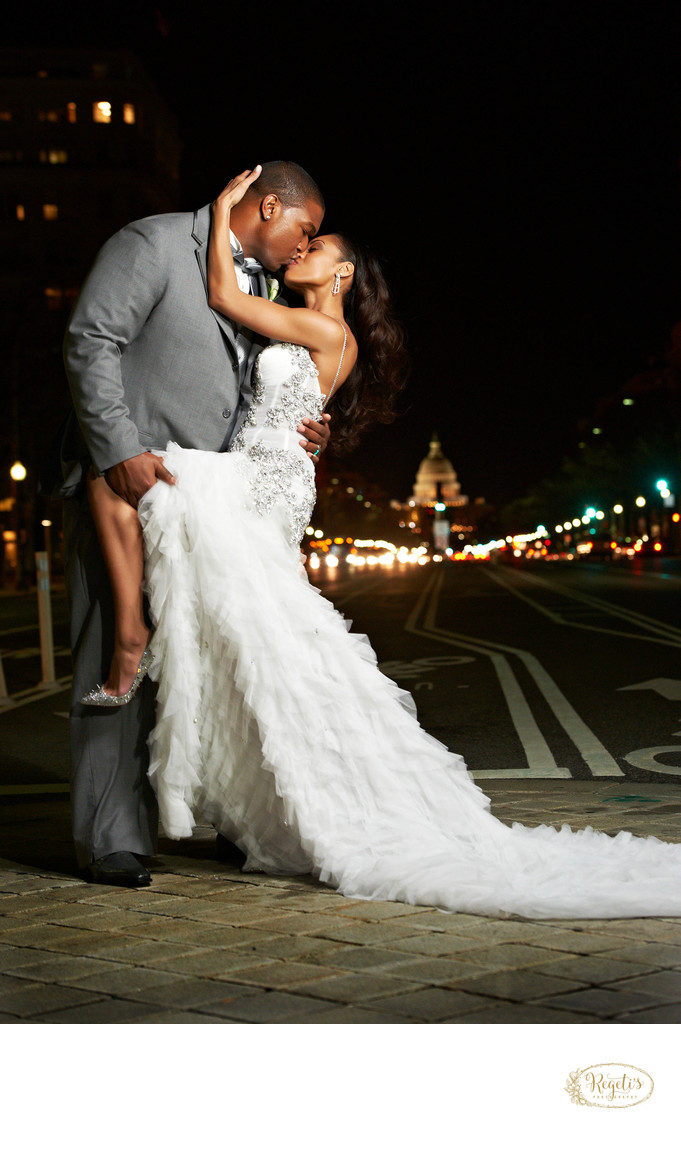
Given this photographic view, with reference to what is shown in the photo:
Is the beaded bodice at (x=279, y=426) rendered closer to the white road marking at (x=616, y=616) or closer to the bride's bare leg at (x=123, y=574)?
the bride's bare leg at (x=123, y=574)

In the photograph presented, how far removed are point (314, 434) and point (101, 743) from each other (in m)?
1.25

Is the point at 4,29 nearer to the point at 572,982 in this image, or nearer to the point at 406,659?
the point at 406,659

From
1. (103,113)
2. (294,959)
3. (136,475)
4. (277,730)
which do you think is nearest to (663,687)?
(277,730)

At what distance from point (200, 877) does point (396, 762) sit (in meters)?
0.75

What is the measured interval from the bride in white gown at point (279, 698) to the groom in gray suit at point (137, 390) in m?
0.10

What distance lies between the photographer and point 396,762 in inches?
174

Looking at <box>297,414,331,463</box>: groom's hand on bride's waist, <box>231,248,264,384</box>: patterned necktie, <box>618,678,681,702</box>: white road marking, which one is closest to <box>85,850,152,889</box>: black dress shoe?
<box>297,414,331,463</box>: groom's hand on bride's waist

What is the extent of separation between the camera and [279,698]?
14.2 ft

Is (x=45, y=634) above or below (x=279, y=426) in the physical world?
below

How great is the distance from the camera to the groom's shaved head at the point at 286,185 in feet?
14.5

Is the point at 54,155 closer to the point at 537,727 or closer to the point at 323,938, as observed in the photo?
the point at 537,727

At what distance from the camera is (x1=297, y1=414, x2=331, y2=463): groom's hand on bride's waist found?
458 cm

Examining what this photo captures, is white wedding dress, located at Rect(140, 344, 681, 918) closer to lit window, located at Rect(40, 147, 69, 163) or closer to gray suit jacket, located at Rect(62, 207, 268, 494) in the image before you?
gray suit jacket, located at Rect(62, 207, 268, 494)
